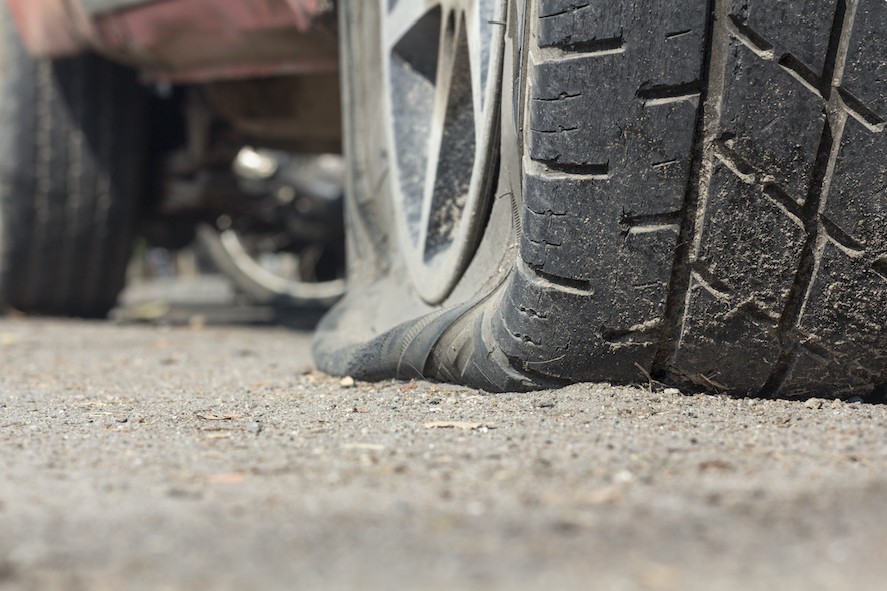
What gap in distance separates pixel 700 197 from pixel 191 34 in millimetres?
1817

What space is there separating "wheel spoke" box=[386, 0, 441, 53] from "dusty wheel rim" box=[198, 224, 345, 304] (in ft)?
8.93

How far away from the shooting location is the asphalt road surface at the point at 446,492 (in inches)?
33.7

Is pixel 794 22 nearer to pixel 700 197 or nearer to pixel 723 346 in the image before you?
pixel 700 197

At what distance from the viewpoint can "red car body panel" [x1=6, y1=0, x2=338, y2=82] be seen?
253 cm

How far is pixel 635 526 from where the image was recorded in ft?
3.09

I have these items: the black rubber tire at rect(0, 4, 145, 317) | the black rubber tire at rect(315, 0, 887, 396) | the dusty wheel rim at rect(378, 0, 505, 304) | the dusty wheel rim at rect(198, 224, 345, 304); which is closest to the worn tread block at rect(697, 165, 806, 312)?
the black rubber tire at rect(315, 0, 887, 396)

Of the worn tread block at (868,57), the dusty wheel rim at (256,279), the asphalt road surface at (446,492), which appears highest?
the worn tread block at (868,57)

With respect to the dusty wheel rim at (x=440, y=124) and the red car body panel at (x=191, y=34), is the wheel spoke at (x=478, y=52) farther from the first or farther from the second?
the red car body panel at (x=191, y=34)

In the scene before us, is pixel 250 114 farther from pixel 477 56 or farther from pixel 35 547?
pixel 35 547

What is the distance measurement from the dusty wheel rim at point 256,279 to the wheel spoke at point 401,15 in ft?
8.93

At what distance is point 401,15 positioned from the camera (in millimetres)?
2080

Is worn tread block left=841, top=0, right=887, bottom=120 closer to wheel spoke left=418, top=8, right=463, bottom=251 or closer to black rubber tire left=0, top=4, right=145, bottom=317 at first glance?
wheel spoke left=418, top=8, right=463, bottom=251

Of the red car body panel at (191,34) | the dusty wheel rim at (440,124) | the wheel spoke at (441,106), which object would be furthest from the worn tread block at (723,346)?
the red car body panel at (191,34)

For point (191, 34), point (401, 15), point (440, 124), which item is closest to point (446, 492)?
point (440, 124)
